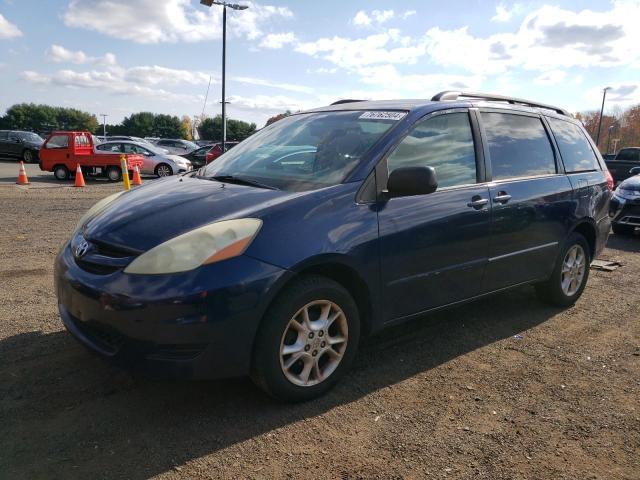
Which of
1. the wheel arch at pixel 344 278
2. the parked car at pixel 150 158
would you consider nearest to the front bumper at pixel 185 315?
the wheel arch at pixel 344 278

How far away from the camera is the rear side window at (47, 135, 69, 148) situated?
18312 millimetres

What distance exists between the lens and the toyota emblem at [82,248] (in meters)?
3.02

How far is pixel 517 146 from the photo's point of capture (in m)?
4.48

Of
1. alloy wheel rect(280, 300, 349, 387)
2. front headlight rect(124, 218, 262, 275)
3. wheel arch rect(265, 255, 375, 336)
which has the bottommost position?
alloy wheel rect(280, 300, 349, 387)

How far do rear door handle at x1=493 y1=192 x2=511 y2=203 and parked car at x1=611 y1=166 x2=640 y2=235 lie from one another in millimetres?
6518

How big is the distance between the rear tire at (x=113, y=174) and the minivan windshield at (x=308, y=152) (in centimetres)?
1542

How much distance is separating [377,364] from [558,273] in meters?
2.26

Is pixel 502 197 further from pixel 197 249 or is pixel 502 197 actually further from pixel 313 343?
pixel 197 249

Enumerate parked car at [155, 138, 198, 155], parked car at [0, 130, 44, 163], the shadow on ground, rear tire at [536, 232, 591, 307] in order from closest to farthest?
the shadow on ground < rear tire at [536, 232, 591, 307] < parked car at [0, 130, 44, 163] < parked car at [155, 138, 198, 155]

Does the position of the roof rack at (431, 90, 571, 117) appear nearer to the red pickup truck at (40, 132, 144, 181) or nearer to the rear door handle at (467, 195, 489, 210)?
the rear door handle at (467, 195, 489, 210)

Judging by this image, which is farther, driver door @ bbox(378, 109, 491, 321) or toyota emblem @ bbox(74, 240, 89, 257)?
driver door @ bbox(378, 109, 491, 321)

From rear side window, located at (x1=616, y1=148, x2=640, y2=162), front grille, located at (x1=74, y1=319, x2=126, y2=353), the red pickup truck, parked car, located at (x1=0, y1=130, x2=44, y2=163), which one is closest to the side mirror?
front grille, located at (x1=74, y1=319, x2=126, y2=353)

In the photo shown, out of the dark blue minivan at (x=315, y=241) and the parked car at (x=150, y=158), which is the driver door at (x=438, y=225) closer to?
the dark blue minivan at (x=315, y=241)

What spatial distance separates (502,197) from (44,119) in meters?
94.3
